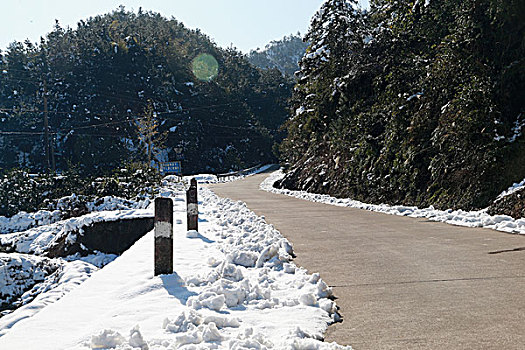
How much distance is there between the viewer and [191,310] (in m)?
4.40

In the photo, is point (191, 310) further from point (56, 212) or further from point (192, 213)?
point (56, 212)

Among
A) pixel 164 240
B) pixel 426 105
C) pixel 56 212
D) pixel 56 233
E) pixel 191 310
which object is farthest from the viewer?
pixel 56 212

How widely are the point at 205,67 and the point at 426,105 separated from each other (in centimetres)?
10115

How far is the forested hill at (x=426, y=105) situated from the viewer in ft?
41.6

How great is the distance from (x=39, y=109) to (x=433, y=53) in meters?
73.3

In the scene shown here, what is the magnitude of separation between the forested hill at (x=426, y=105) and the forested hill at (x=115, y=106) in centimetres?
4256

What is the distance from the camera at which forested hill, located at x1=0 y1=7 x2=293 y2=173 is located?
244ft

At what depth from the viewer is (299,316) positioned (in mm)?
4516

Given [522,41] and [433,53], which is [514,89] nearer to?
[522,41]

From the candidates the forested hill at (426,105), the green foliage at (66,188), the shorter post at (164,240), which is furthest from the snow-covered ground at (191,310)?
the green foliage at (66,188)

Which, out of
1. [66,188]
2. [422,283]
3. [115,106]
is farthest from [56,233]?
[115,106]

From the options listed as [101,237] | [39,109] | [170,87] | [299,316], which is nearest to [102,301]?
[299,316]

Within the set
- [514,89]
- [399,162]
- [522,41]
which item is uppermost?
[522,41]

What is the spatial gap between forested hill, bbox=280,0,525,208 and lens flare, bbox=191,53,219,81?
267ft
